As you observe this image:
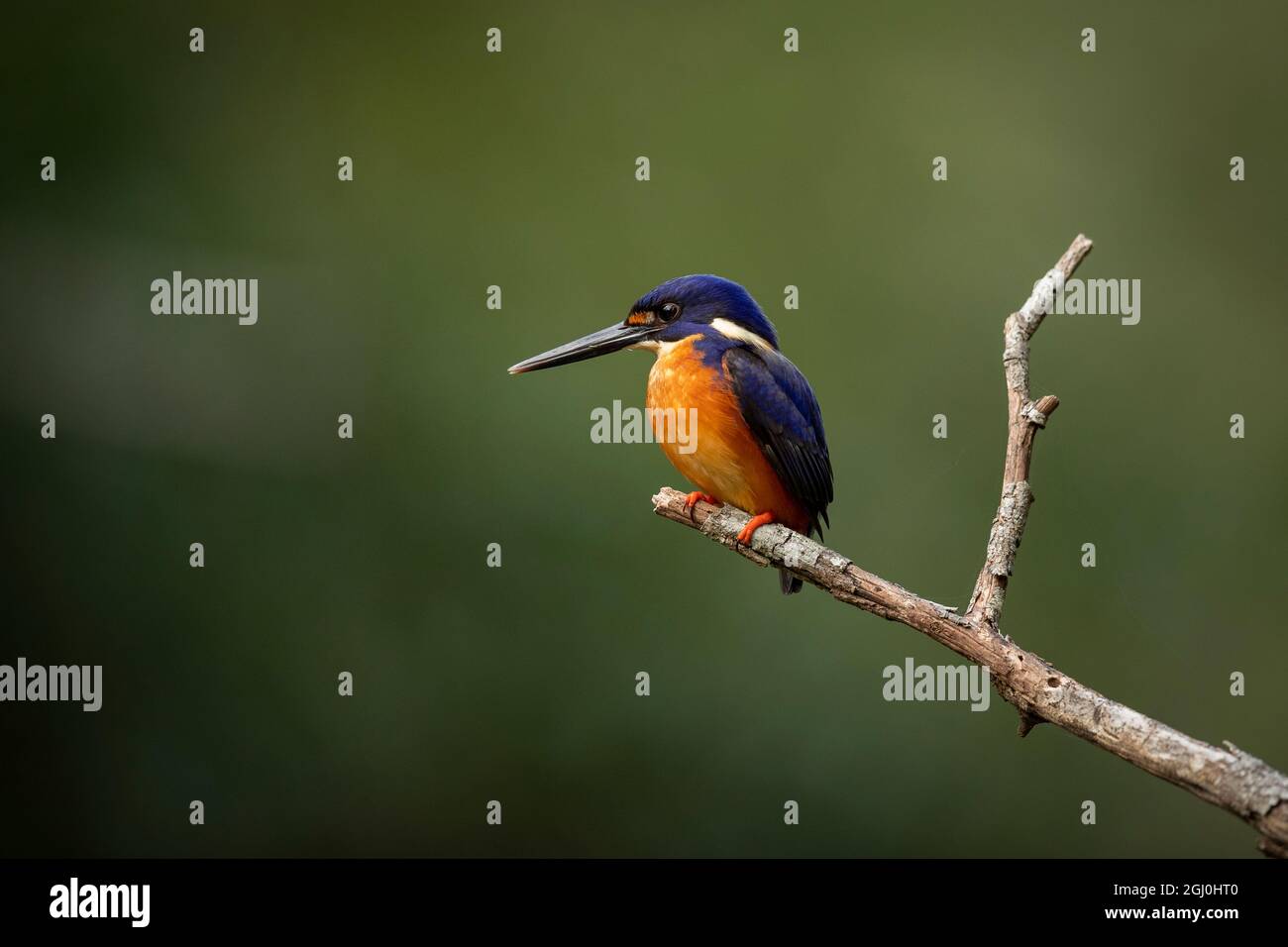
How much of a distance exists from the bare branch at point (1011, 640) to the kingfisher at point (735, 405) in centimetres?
25

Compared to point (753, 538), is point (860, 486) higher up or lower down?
higher up

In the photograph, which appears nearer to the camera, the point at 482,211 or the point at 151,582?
the point at 151,582

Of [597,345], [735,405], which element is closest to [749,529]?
[735,405]

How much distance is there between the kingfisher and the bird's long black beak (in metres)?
0.05

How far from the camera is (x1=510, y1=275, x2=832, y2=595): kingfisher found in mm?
3027

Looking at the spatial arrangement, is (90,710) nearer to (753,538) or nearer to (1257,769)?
(753,538)

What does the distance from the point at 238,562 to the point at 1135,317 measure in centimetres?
413

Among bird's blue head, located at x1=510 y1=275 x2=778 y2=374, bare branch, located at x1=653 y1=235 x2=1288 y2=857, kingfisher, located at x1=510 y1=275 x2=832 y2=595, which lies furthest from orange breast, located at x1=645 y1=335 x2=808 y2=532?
bare branch, located at x1=653 y1=235 x2=1288 y2=857

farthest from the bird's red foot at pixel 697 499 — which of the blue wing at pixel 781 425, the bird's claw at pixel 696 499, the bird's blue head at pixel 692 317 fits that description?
the bird's blue head at pixel 692 317

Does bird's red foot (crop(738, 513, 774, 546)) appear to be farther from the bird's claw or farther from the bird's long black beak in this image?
the bird's long black beak

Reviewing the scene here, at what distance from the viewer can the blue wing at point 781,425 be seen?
3039 mm

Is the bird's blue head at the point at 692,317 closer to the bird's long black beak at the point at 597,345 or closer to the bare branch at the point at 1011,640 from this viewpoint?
the bird's long black beak at the point at 597,345

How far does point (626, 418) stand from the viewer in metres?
4.00

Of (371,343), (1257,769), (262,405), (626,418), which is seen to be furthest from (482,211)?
(1257,769)
